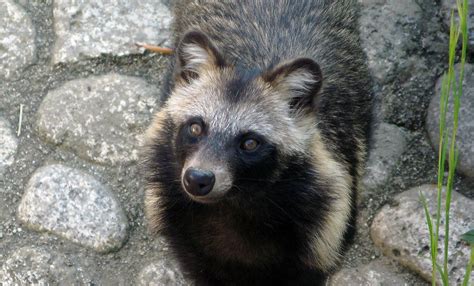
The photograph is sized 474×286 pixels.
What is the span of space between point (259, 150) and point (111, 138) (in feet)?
5.18

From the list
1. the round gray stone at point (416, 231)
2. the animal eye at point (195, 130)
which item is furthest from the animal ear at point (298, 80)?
the round gray stone at point (416, 231)

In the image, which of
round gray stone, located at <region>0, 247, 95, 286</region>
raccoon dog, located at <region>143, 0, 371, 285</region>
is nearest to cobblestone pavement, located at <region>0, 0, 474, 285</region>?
round gray stone, located at <region>0, 247, 95, 286</region>

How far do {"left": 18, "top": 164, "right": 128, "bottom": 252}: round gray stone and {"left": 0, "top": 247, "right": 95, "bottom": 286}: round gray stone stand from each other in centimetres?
16

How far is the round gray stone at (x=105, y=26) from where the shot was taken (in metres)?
4.86

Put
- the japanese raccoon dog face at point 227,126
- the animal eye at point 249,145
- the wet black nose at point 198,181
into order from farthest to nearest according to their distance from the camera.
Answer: the animal eye at point 249,145 < the japanese raccoon dog face at point 227,126 < the wet black nose at point 198,181

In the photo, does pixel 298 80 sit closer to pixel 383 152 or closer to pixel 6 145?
pixel 383 152

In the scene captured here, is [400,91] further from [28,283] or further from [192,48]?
[28,283]

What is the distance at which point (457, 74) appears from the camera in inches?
182

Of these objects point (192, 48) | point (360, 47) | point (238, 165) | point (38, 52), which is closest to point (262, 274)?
point (238, 165)

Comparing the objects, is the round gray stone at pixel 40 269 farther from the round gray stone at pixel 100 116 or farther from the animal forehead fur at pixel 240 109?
the animal forehead fur at pixel 240 109

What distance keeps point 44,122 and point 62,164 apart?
12.7 inches

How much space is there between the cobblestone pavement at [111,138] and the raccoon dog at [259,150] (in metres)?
0.37

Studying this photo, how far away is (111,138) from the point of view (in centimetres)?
462

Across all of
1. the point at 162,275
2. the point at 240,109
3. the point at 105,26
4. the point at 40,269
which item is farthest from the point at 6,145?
the point at 240,109
